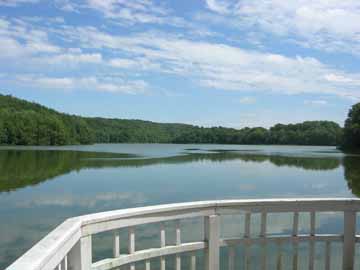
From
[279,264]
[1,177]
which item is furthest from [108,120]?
[279,264]

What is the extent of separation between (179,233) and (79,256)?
789 millimetres

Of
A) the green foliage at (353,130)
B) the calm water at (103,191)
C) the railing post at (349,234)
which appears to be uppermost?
the green foliage at (353,130)

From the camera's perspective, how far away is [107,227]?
240 cm

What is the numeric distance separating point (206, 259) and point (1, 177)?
21711 mm

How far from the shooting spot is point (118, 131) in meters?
132

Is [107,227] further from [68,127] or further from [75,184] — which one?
[68,127]

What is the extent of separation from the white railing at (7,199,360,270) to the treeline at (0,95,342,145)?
Answer: 71146 millimetres

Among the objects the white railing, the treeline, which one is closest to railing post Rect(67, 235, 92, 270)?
the white railing

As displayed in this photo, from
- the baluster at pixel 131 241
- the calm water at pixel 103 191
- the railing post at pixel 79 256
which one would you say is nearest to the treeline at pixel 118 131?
the calm water at pixel 103 191

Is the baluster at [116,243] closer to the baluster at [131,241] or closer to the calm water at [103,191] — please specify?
the baluster at [131,241]

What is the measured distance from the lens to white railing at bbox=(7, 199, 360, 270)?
2027 millimetres

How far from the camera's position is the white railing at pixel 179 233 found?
2027mm

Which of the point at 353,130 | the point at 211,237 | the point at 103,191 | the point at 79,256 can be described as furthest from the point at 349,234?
the point at 353,130

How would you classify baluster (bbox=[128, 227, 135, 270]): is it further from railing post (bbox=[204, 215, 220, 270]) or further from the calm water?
the calm water
